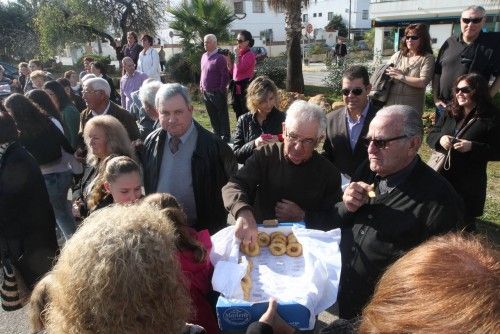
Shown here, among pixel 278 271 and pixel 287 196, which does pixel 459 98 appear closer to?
pixel 287 196

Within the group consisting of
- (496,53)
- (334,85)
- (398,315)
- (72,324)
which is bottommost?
(334,85)

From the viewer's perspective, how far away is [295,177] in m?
2.52

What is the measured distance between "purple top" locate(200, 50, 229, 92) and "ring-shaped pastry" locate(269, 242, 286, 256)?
6.39 metres

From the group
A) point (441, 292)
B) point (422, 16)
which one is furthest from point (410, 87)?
point (422, 16)

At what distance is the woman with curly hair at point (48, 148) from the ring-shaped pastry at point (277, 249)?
2943 mm

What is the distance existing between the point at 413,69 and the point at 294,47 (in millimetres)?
9143

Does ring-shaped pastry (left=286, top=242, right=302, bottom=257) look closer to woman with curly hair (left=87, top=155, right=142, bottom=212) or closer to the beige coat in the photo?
woman with curly hair (left=87, top=155, right=142, bottom=212)

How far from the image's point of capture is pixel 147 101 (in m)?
4.35

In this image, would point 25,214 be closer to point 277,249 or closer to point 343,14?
point 277,249

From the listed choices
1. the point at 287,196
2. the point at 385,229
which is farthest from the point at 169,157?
the point at 385,229

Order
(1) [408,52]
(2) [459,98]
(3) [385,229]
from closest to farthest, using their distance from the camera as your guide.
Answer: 1. (3) [385,229]
2. (2) [459,98]
3. (1) [408,52]

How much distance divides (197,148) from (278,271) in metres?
1.32

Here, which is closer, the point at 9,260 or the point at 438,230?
the point at 438,230

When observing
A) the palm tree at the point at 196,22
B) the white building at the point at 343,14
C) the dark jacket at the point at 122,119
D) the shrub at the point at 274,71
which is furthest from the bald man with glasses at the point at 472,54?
the white building at the point at 343,14
